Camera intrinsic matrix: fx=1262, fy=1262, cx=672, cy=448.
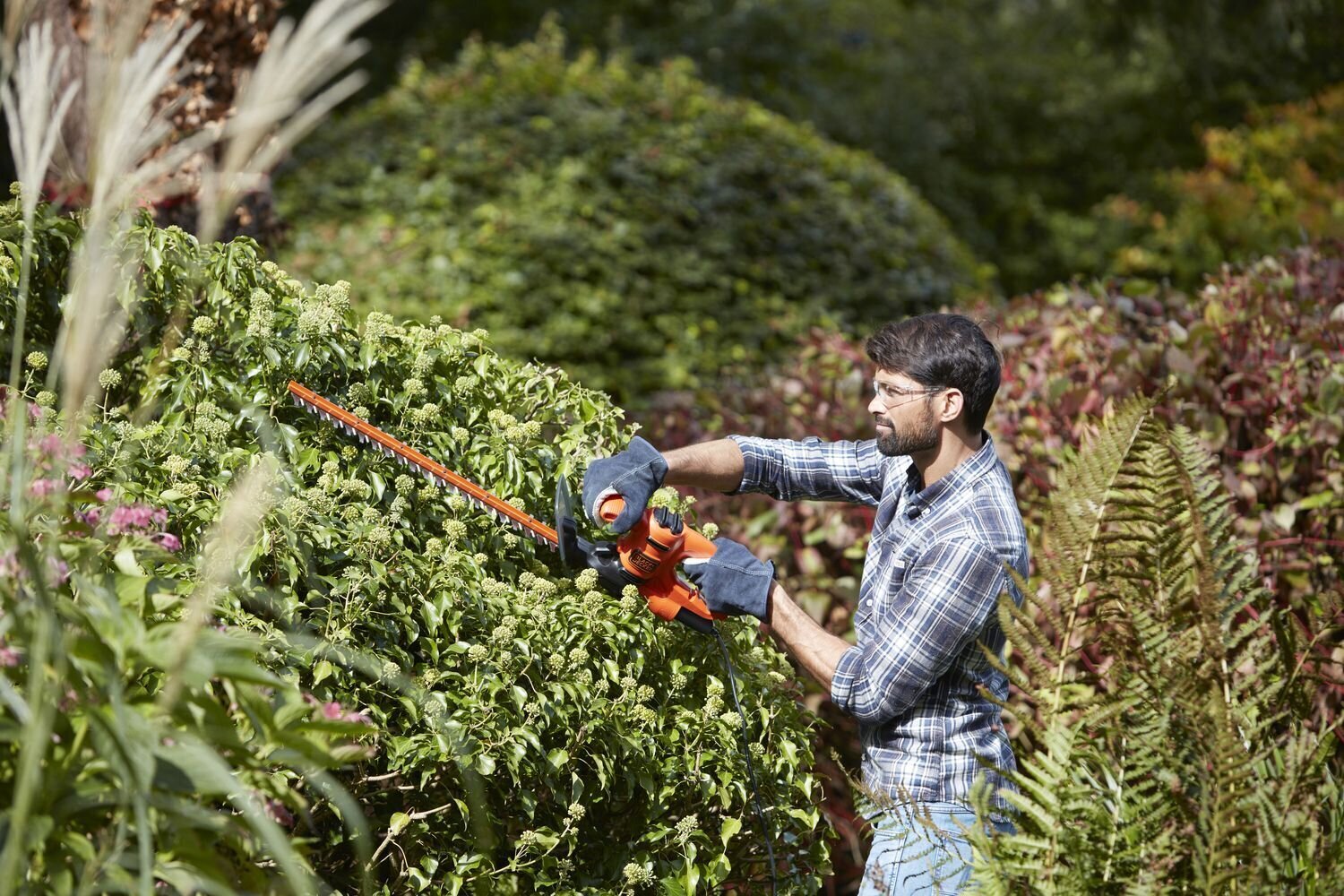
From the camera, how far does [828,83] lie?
15102 mm

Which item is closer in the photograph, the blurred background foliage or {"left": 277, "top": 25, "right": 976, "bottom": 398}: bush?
{"left": 277, "top": 25, "right": 976, "bottom": 398}: bush

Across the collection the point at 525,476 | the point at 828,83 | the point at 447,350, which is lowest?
the point at 828,83

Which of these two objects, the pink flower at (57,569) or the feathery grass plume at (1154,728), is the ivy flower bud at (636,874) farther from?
the pink flower at (57,569)

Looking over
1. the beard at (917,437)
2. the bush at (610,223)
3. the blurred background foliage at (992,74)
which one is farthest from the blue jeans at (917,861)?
the blurred background foliage at (992,74)

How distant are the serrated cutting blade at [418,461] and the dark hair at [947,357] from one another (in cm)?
88

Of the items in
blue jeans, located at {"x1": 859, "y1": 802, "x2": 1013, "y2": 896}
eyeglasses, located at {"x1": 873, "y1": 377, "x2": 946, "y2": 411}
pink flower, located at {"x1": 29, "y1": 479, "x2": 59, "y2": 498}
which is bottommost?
blue jeans, located at {"x1": 859, "y1": 802, "x2": 1013, "y2": 896}

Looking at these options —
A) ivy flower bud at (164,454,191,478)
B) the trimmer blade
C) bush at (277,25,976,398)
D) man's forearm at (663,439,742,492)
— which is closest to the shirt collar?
man's forearm at (663,439,742,492)

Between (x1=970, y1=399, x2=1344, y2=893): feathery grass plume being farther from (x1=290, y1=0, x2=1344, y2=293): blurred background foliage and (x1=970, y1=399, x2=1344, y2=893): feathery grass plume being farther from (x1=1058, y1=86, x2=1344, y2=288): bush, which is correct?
(x1=290, y1=0, x2=1344, y2=293): blurred background foliage

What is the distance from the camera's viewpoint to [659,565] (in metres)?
2.68

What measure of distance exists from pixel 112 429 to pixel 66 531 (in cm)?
50

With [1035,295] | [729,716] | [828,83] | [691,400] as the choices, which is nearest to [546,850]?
[729,716]

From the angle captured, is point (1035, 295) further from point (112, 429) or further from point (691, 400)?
point (112, 429)

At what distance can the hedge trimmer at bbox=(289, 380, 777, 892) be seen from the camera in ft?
8.63

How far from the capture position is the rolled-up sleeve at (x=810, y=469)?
126 inches
